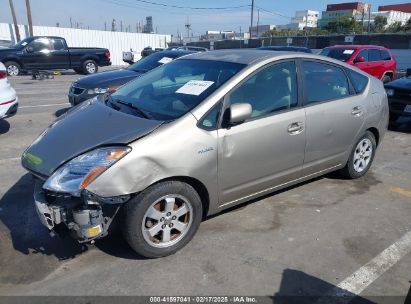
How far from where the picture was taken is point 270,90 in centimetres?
364

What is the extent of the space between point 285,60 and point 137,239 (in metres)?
2.29

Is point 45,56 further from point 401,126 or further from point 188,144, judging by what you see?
point 188,144

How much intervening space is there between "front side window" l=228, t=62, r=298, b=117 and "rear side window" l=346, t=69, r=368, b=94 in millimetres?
1129

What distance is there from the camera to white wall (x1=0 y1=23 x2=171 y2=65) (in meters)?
30.7

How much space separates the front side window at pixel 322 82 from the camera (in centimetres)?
396

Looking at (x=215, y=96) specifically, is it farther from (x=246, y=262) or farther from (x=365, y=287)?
(x=365, y=287)

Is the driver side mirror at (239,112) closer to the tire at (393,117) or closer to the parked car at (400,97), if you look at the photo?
the parked car at (400,97)

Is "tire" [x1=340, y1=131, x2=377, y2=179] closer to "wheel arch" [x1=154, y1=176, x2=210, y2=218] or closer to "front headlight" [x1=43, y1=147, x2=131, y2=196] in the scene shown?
"wheel arch" [x1=154, y1=176, x2=210, y2=218]

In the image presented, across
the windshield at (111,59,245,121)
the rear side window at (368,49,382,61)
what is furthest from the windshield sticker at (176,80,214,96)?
the rear side window at (368,49,382,61)

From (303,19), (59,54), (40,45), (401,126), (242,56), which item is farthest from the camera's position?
(303,19)

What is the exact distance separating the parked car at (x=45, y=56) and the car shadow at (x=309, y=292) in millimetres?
17818

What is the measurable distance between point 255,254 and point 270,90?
5.13 ft

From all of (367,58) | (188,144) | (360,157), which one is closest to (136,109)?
(188,144)

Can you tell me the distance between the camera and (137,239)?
2.92m
